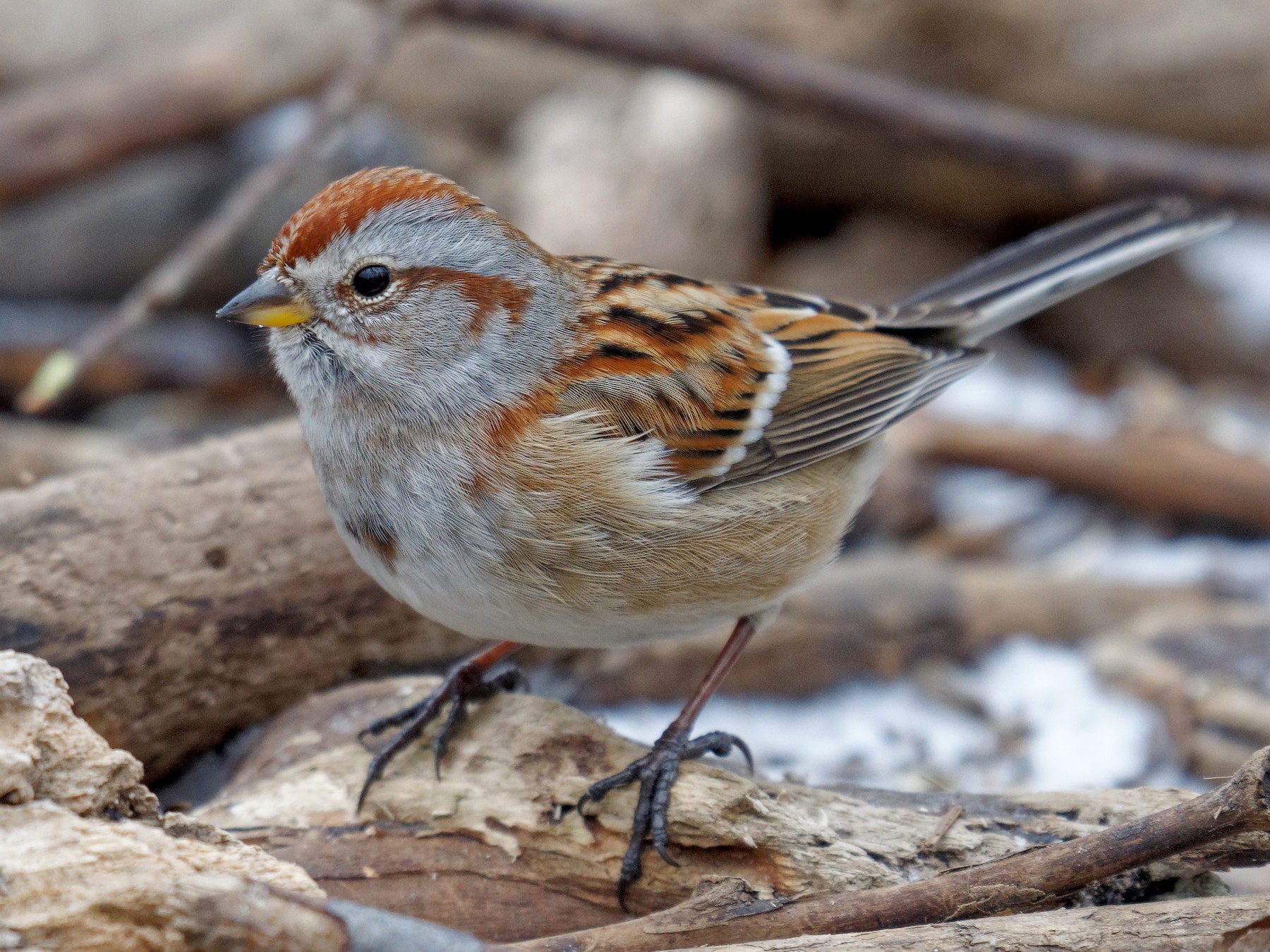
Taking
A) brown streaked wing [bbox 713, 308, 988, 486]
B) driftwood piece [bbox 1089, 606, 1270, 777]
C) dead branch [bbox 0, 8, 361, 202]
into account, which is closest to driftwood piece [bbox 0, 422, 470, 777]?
brown streaked wing [bbox 713, 308, 988, 486]

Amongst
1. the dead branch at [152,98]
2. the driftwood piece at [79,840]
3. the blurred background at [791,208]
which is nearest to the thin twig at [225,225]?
the blurred background at [791,208]

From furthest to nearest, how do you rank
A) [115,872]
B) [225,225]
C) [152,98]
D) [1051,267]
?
[152,98] < [225,225] < [1051,267] < [115,872]

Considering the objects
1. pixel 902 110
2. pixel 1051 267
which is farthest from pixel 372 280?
Answer: pixel 902 110

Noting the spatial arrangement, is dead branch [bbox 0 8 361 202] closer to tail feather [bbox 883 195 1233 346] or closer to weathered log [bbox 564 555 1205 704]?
weathered log [bbox 564 555 1205 704]

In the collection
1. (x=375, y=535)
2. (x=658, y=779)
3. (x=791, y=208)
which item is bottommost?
(x=658, y=779)

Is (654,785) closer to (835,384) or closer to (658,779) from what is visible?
(658,779)

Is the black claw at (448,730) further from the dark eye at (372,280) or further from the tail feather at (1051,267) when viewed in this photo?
the tail feather at (1051,267)

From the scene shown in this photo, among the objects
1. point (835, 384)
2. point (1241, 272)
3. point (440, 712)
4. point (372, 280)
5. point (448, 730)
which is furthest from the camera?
point (1241, 272)
